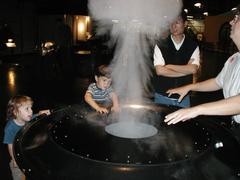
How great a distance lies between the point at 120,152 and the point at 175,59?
1.78 m

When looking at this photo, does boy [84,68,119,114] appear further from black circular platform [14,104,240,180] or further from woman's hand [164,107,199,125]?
woman's hand [164,107,199,125]

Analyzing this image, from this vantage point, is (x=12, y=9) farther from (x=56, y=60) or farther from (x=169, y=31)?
(x=169, y=31)

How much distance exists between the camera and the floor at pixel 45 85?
5859 mm

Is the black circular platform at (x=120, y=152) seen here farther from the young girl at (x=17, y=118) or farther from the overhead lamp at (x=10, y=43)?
the overhead lamp at (x=10, y=43)

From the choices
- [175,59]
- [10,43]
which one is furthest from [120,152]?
[10,43]

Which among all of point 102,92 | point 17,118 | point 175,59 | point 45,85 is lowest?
point 45,85

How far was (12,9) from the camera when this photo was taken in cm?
1402

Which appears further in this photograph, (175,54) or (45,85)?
(45,85)

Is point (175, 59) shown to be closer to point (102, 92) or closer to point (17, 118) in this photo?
point (102, 92)

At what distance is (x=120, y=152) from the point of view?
5.96 ft

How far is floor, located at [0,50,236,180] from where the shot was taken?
5.86 meters

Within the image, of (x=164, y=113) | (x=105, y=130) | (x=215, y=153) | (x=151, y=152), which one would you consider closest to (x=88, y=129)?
(x=105, y=130)

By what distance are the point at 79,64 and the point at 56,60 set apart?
2.91 feet

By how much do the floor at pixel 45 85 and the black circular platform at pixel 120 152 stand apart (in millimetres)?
1443
